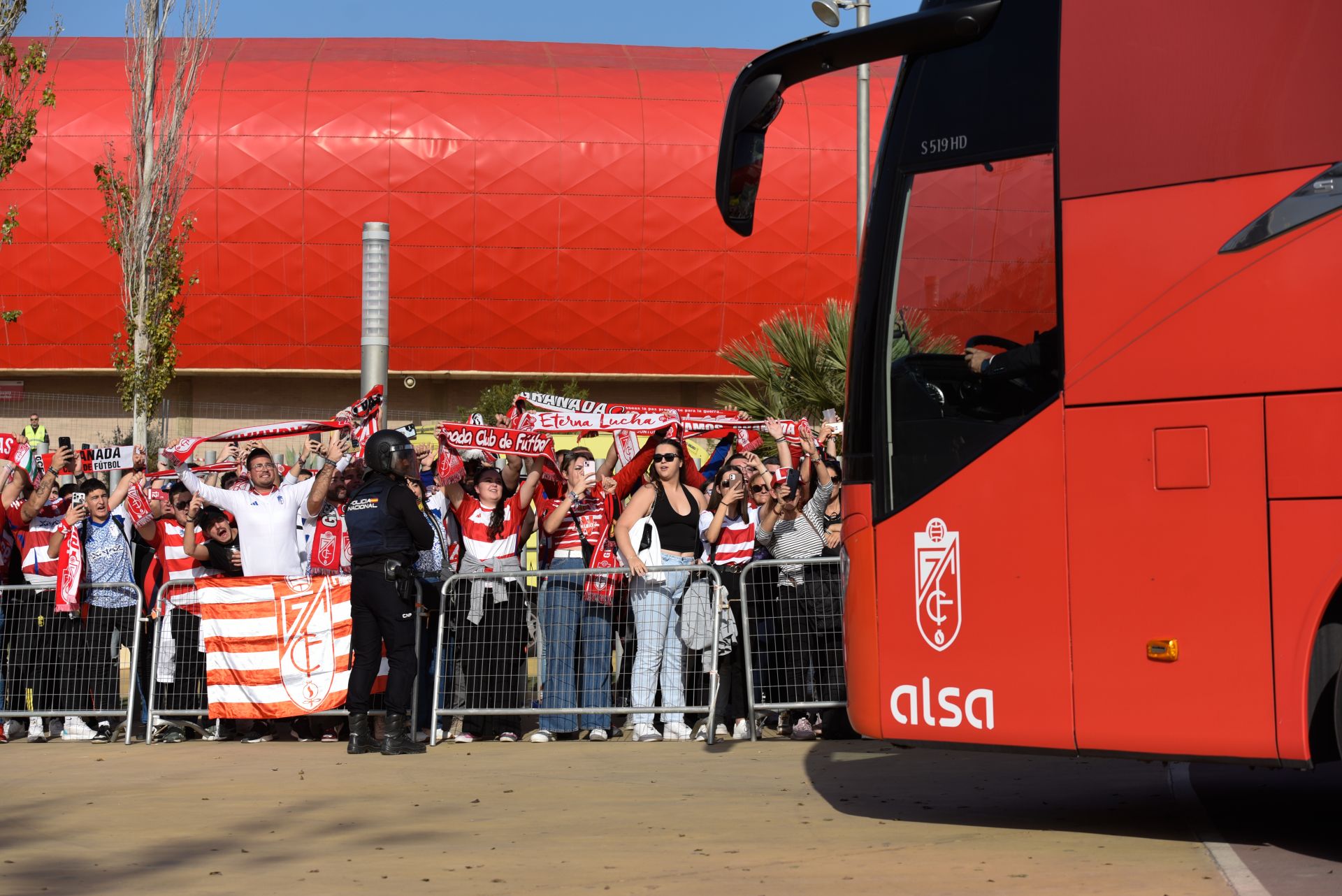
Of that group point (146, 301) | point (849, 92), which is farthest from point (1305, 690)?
point (849, 92)

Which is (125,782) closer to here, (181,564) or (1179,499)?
(181,564)

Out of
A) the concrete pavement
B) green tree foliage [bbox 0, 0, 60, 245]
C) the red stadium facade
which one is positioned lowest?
the concrete pavement

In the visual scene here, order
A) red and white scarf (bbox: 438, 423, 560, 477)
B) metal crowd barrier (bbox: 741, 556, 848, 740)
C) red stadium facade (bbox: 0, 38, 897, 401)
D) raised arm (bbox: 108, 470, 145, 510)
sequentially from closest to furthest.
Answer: metal crowd barrier (bbox: 741, 556, 848, 740)
red and white scarf (bbox: 438, 423, 560, 477)
raised arm (bbox: 108, 470, 145, 510)
red stadium facade (bbox: 0, 38, 897, 401)

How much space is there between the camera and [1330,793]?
816cm

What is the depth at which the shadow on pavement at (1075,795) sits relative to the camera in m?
7.25

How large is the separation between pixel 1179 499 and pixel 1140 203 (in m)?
1.24

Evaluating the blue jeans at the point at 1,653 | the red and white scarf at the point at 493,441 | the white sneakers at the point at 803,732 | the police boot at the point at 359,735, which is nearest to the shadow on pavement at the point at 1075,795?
the white sneakers at the point at 803,732

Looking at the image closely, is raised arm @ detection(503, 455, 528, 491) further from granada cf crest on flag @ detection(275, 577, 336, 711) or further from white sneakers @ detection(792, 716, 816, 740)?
white sneakers @ detection(792, 716, 816, 740)

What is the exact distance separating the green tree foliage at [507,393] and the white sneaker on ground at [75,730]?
26.9 metres

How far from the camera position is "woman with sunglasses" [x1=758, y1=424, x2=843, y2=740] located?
1082cm

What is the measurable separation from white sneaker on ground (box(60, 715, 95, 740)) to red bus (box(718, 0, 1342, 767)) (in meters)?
6.79

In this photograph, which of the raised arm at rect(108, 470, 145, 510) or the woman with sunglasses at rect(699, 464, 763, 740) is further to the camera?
the raised arm at rect(108, 470, 145, 510)

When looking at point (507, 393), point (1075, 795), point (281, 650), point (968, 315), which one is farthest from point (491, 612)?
point (507, 393)

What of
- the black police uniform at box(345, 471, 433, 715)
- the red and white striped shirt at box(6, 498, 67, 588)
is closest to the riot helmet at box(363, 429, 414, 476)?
the black police uniform at box(345, 471, 433, 715)
